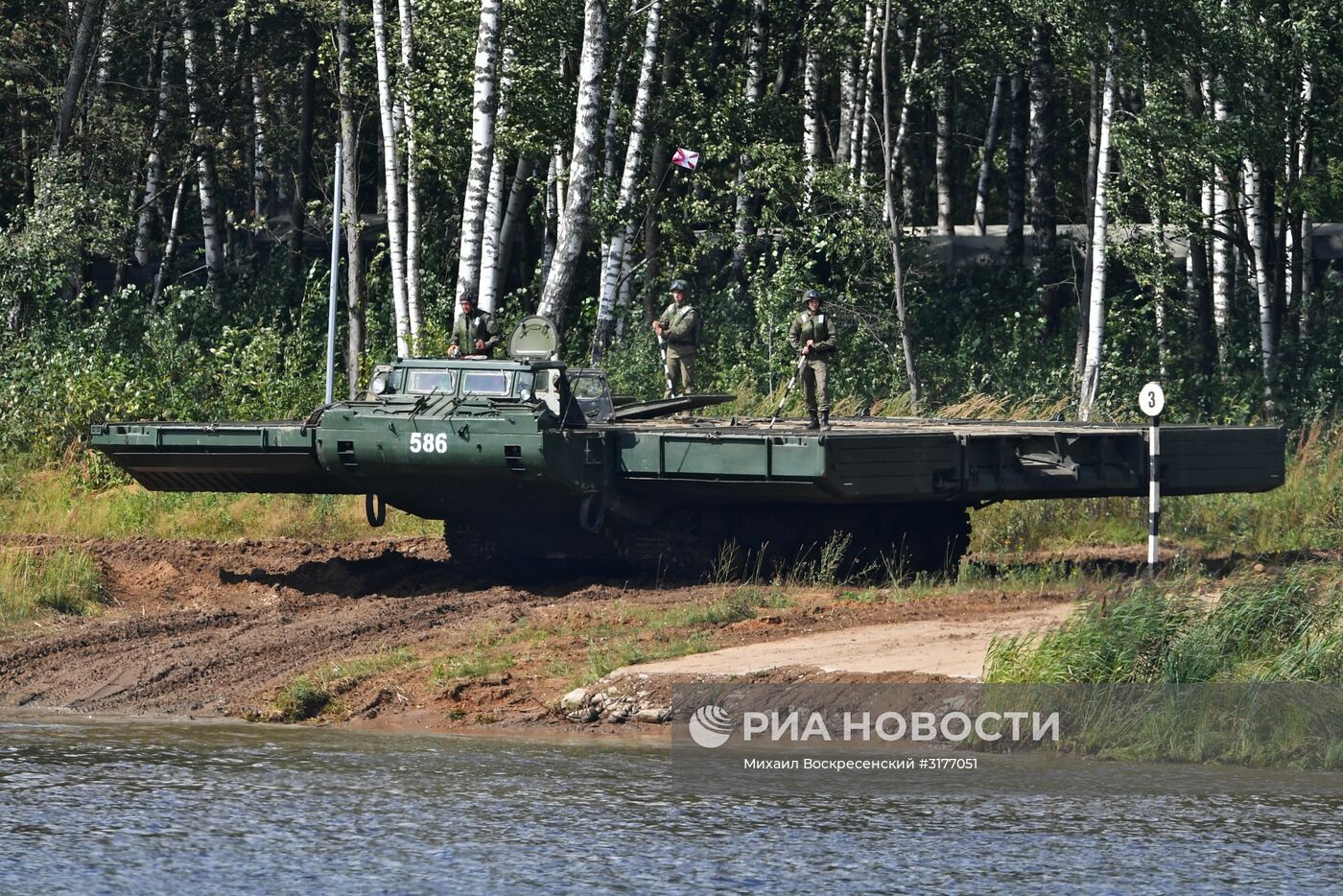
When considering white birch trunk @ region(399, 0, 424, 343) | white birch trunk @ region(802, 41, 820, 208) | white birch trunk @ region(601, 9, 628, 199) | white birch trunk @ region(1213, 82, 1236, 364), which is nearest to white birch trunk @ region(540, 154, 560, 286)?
white birch trunk @ region(601, 9, 628, 199)

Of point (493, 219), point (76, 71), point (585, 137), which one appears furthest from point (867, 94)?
point (76, 71)

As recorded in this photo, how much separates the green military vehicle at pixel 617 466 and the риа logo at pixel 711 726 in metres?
3.09

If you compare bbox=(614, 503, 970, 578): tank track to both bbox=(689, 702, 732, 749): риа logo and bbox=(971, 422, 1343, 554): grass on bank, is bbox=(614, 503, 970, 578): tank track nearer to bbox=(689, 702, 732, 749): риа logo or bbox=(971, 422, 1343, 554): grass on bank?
bbox=(971, 422, 1343, 554): grass on bank

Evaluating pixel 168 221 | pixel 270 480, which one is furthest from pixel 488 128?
pixel 168 221

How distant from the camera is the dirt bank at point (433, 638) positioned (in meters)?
11.3

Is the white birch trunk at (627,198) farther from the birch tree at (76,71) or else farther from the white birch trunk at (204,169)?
the white birch trunk at (204,169)

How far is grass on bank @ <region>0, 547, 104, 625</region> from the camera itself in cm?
1408

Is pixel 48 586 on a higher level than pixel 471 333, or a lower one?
lower

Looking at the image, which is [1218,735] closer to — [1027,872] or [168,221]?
[1027,872]

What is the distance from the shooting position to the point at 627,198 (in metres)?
22.7

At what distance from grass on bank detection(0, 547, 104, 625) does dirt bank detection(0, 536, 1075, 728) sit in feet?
0.64

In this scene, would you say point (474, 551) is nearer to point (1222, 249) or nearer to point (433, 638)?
point (433, 638)

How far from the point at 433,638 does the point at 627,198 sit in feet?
35.2

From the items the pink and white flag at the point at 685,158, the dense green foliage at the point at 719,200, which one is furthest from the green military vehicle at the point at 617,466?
the pink and white flag at the point at 685,158
